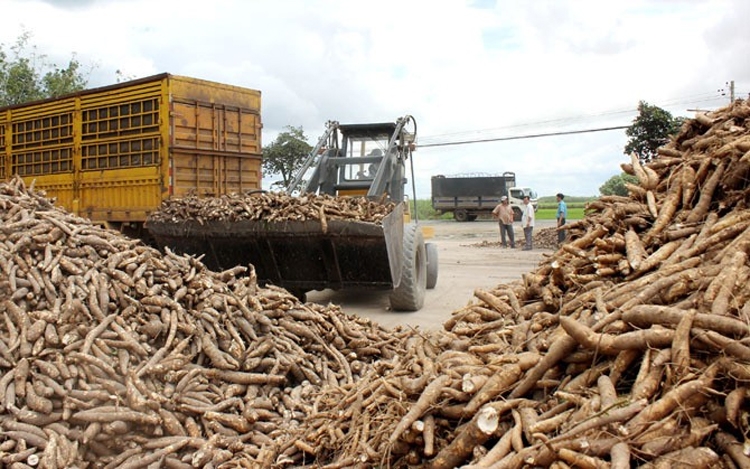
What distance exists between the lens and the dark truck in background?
36750mm

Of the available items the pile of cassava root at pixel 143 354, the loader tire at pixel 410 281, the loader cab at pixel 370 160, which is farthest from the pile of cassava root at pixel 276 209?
the loader cab at pixel 370 160

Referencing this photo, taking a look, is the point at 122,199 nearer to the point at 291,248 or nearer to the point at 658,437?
the point at 291,248

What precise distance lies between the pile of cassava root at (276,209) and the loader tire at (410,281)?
0.90 m

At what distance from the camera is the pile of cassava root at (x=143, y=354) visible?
3.95 meters

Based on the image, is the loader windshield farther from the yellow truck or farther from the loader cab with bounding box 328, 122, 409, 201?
the yellow truck

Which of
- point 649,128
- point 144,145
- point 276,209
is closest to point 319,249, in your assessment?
point 276,209

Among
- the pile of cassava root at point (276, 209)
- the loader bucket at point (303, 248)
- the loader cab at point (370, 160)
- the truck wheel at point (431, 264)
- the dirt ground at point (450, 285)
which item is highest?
the loader cab at point (370, 160)

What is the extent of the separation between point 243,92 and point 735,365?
30.5 feet

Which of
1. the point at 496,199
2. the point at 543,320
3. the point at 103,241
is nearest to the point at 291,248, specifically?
the point at 103,241

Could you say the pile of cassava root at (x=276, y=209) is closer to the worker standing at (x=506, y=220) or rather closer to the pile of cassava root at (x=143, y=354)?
the pile of cassava root at (x=143, y=354)

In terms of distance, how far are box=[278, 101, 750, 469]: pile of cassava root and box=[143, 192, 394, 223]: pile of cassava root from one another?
9.55 ft

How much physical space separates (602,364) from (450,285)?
858 cm

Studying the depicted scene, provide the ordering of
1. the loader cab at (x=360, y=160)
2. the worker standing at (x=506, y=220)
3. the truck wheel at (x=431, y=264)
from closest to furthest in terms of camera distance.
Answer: the loader cab at (x=360, y=160)
the truck wheel at (x=431, y=264)
the worker standing at (x=506, y=220)

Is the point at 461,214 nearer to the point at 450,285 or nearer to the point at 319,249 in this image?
the point at 450,285
